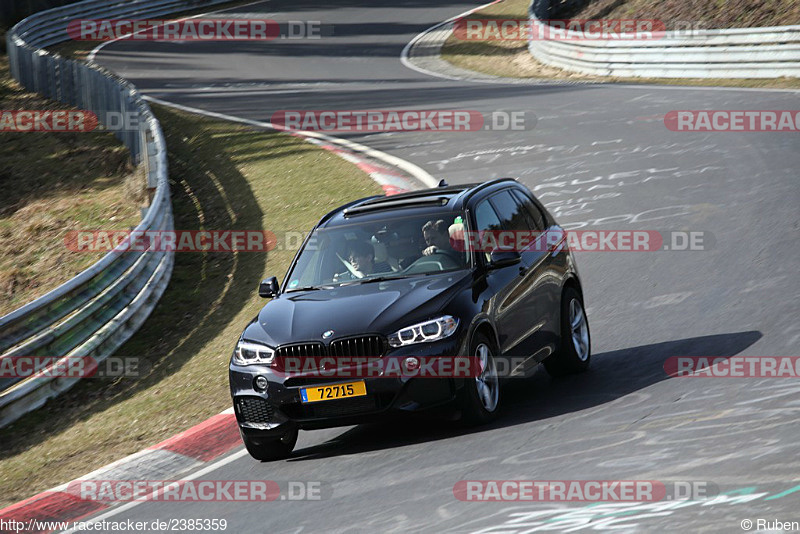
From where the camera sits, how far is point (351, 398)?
820 cm

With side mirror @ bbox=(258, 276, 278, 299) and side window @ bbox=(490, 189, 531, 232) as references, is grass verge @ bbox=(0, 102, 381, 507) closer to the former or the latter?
side mirror @ bbox=(258, 276, 278, 299)

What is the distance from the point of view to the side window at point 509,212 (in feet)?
32.6

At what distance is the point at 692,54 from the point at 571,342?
60.5 ft

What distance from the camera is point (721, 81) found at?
2595 cm

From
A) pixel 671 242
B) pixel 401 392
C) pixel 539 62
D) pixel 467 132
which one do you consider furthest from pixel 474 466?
pixel 539 62

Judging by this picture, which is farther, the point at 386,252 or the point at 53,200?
the point at 53,200

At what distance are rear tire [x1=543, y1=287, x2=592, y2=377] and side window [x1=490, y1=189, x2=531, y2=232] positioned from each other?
691mm
